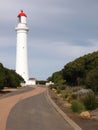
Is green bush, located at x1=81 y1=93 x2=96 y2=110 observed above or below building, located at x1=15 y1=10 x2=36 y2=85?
below

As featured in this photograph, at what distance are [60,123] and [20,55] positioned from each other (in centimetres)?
9349

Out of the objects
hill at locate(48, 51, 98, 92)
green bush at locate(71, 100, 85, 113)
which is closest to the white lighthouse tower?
hill at locate(48, 51, 98, 92)

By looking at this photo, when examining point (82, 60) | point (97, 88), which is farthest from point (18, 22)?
point (97, 88)

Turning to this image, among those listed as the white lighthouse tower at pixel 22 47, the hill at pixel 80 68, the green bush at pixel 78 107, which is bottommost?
the green bush at pixel 78 107

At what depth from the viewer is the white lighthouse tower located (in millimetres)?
112375

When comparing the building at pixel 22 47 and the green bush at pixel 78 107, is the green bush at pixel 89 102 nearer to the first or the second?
the green bush at pixel 78 107

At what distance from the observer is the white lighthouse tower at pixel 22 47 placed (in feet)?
369

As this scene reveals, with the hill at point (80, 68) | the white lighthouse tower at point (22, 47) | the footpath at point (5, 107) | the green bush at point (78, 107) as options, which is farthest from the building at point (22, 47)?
the green bush at point (78, 107)

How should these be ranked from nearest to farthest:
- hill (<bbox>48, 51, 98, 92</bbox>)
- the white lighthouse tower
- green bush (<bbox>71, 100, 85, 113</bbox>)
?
green bush (<bbox>71, 100, 85, 113</bbox>), hill (<bbox>48, 51, 98, 92</bbox>), the white lighthouse tower

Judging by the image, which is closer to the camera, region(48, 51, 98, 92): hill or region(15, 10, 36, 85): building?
Answer: region(48, 51, 98, 92): hill

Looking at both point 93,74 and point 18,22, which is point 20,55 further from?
point 93,74

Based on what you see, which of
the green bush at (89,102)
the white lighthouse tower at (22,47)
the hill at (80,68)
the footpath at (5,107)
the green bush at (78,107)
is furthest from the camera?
the white lighthouse tower at (22,47)

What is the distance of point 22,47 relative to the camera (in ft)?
369

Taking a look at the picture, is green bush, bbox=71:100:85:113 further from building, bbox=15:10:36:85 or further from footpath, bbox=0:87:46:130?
building, bbox=15:10:36:85
